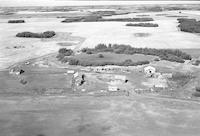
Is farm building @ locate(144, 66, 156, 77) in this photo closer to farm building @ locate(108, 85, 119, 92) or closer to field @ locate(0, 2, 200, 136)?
field @ locate(0, 2, 200, 136)

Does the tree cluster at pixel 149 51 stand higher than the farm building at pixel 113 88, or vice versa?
the tree cluster at pixel 149 51

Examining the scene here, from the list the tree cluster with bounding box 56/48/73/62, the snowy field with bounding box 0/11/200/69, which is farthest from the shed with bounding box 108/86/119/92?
the snowy field with bounding box 0/11/200/69

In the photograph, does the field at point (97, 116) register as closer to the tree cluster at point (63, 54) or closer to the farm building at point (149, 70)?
the farm building at point (149, 70)

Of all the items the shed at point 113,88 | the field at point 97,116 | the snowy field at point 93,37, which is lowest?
the field at point 97,116

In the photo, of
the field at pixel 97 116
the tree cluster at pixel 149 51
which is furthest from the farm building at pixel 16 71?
the tree cluster at pixel 149 51

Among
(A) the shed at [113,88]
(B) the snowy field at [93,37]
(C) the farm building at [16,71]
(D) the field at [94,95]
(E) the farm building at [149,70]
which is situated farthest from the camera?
(B) the snowy field at [93,37]

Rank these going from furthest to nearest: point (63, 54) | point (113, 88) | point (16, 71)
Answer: point (63, 54) < point (16, 71) < point (113, 88)

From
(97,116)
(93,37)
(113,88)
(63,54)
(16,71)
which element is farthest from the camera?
(93,37)

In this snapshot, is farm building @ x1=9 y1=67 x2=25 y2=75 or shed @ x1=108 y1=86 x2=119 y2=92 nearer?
shed @ x1=108 y1=86 x2=119 y2=92

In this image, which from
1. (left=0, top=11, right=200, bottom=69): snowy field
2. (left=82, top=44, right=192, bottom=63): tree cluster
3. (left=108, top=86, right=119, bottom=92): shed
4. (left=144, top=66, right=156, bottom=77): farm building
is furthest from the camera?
(left=0, top=11, right=200, bottom=69): snowy field

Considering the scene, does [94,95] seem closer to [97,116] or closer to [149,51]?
[97,116]

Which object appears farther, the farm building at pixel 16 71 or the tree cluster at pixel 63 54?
the tree cluster at pixel 63 54

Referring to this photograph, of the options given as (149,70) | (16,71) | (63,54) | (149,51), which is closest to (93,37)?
(63,54)
